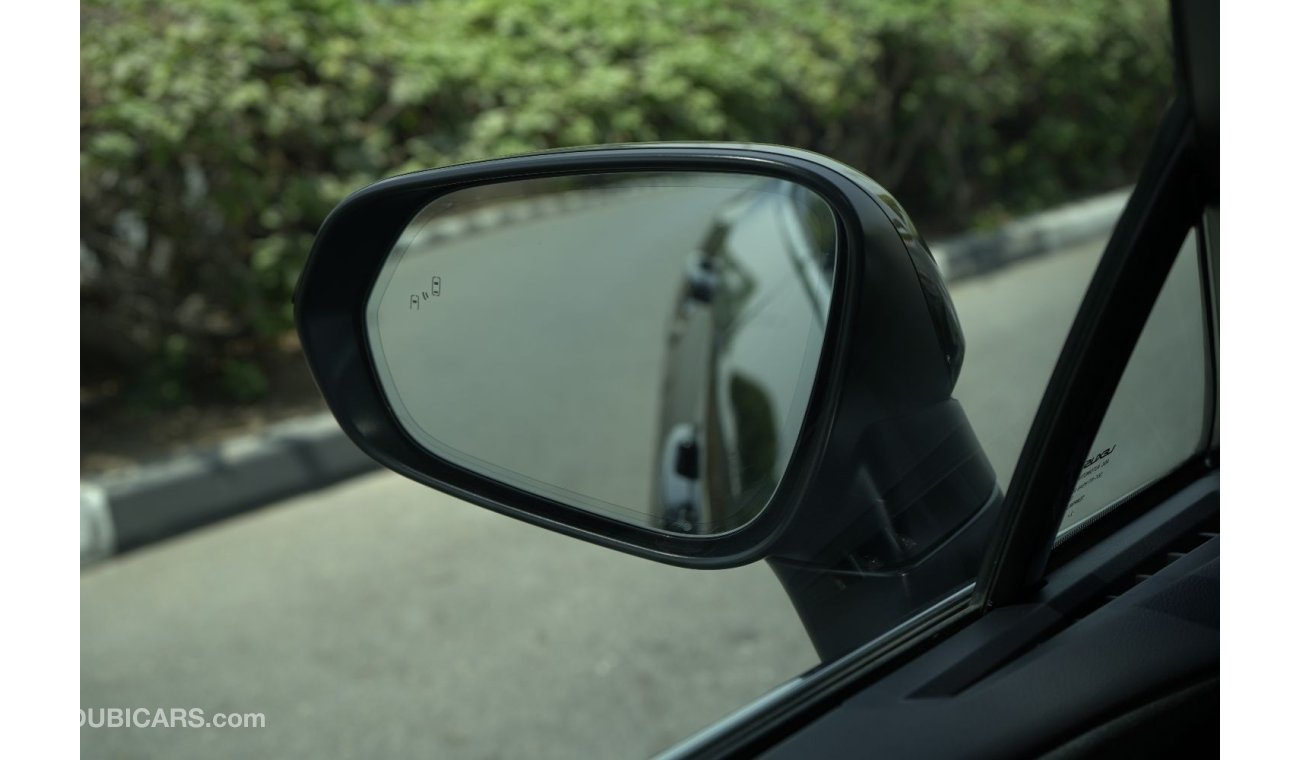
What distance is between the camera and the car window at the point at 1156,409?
1220 millimetres

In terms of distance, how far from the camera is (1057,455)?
117 cm

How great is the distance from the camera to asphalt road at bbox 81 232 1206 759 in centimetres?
321

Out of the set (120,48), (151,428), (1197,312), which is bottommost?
(151,428)

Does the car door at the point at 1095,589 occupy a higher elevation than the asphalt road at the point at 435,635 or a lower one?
higher

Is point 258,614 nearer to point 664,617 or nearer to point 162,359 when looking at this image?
point 664,617

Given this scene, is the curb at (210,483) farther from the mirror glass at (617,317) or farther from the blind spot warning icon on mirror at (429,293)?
the blind spot warning icon on mirror at (429,293)

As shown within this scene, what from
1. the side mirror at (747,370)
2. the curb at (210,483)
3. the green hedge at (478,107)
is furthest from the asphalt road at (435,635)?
the green hedge at (478,107)

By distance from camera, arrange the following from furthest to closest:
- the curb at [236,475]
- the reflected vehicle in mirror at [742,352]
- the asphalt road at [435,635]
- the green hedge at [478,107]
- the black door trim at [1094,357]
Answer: the green hedge at [478,107]
the curb at [236,475]
the asphalt road at [435,635]
the reflected vehicle in mirror at [742,352]
the black door trim at [1094,357]

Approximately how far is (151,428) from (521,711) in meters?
3.20

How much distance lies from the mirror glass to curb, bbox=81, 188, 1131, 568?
942 mm

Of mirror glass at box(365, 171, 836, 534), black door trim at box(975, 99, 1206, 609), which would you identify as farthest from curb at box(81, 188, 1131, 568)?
black door trim at box(975, 99, 1206, 609)

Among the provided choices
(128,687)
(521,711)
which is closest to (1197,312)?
(521,711)

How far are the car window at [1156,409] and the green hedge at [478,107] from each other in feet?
13.5

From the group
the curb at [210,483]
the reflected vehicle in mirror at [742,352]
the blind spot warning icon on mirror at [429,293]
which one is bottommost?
the curb at [210,483]
